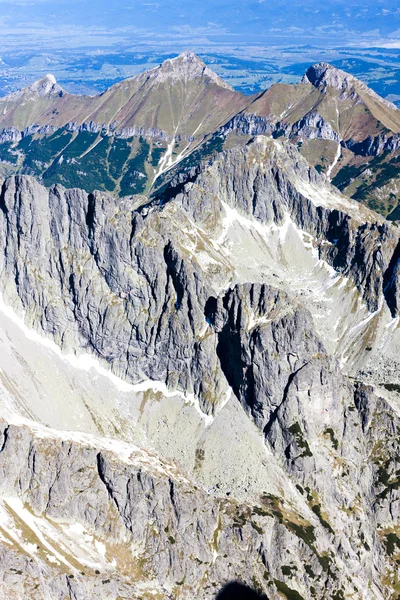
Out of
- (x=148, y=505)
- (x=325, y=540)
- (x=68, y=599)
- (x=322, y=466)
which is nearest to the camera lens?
(x=68, y=599)

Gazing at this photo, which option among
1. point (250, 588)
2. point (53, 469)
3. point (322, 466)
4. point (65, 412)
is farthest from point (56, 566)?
point (322, 466)

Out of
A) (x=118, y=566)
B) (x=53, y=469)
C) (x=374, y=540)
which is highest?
(x=53, y=469)

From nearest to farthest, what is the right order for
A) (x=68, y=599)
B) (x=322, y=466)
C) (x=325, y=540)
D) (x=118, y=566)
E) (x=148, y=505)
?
1. (x=68, y=599)
2. (x=118, y=566)
3. (x=148, y=505)
4. (x=325, y=540)
5. (x=322, y=466)

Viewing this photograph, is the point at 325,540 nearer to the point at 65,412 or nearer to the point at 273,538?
the point at 273,538

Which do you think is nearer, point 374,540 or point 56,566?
point 56,566

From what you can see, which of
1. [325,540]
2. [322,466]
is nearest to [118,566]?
[325,540]

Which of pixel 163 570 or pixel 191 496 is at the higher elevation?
pixel 191 496
